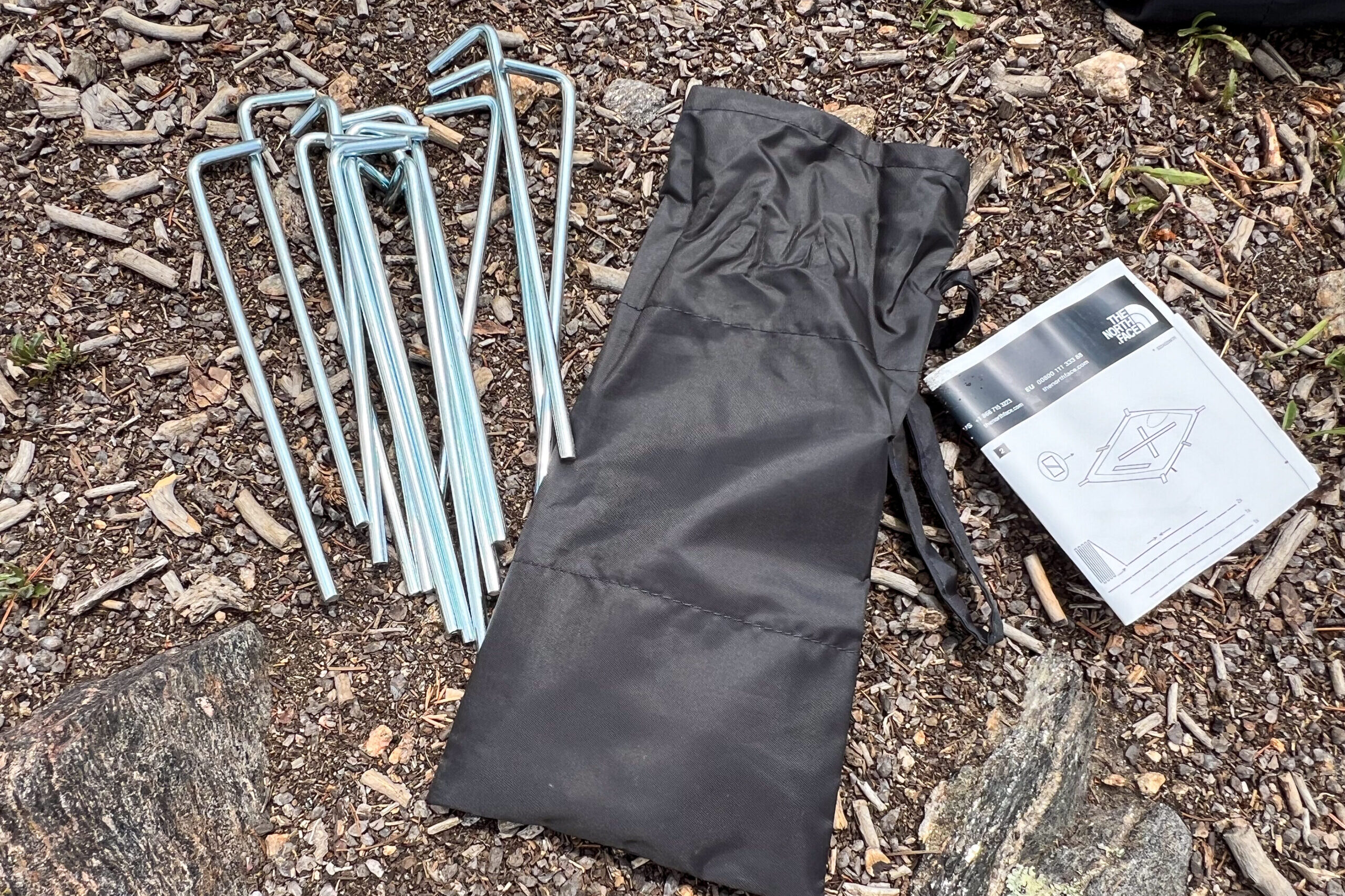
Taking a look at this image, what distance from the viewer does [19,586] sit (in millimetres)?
1479

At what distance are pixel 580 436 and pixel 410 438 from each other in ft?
0.94

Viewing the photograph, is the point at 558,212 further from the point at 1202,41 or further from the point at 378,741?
the point at 1202,41

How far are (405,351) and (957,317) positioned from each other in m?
1.02

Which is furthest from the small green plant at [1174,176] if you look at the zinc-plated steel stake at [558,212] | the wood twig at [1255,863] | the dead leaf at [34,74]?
the dead leaf at [34,74]

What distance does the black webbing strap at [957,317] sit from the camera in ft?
5.31

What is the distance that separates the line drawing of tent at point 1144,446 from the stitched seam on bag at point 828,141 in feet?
1.87

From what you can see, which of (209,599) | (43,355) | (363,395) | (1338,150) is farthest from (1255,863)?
(43,355)

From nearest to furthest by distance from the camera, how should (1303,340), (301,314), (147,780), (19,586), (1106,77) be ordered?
(147,780) < (19,586) < (301,314) < (1303,340) < (1106,77)

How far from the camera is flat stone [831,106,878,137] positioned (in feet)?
6.11

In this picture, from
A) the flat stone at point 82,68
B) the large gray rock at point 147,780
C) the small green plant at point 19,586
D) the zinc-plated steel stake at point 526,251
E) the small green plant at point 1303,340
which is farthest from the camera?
the small green plant at point 1303,340

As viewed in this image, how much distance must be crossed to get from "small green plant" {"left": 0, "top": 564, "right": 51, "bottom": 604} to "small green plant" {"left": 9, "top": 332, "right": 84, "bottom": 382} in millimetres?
329

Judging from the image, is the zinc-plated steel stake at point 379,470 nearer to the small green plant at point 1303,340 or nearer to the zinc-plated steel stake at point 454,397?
the zinc-plated steel stake at point 454,397

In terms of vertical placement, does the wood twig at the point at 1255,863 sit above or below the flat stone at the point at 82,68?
below

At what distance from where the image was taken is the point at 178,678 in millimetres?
1420
